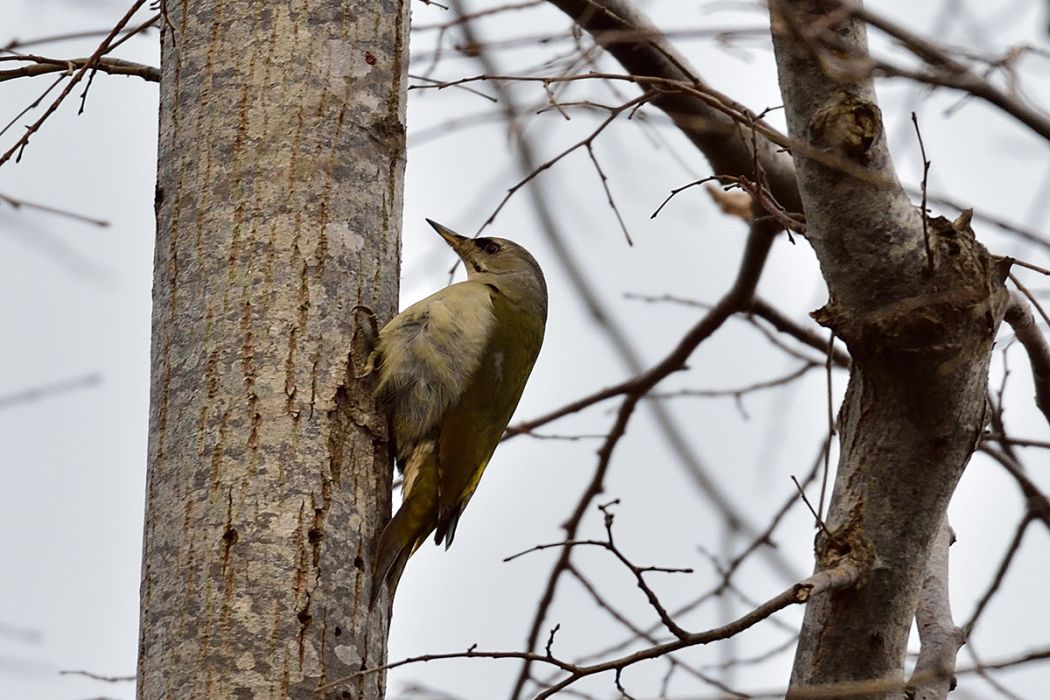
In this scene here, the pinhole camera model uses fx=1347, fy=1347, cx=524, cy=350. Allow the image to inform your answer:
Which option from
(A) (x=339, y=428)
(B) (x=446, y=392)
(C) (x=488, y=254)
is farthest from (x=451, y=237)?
(A) (x=339, y=428)

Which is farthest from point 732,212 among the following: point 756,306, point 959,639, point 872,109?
point 872,109

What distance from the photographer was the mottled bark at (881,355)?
2.88 metres

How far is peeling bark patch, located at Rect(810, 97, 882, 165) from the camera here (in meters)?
2.83

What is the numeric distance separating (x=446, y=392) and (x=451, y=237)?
1.43 metres

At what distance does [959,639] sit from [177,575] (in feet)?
6.77

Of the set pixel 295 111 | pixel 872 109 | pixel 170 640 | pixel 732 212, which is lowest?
pixel 170 640

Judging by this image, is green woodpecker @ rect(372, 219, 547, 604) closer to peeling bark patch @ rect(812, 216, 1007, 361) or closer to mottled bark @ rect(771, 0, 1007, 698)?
mottled bark @ rect(771, 0, 1007, 698)

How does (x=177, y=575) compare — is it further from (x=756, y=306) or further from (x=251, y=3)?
(x=756, y=306)

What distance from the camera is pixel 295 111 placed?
11.1ft

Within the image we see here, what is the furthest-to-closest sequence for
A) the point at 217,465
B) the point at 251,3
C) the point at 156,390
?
the point at 251,3 → the point at 156,390 → the point at 217,465

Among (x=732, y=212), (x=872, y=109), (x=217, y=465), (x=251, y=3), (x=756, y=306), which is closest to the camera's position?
(x=872, y=109)

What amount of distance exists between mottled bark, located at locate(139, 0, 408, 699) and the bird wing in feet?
0.76

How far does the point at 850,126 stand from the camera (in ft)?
9.28

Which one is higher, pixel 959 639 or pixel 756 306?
pixel 756 306
